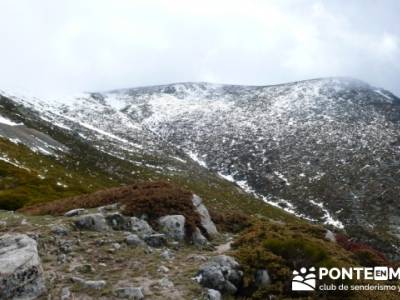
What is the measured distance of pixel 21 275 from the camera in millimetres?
13930

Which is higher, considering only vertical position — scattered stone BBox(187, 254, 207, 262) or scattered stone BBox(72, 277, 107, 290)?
scattered stone BBox(187, 254, 207, 262)

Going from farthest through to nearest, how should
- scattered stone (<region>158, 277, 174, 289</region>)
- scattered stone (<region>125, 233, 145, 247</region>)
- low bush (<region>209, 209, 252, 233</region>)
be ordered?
low bush (<region>209, 209, 252, 233</region>) < scattered stone (<region>125, 233, 145, 247</region>) < scattered stone (<region>158, 277, 174, 289</region>)

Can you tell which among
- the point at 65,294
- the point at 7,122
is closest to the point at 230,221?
the point at 65,294

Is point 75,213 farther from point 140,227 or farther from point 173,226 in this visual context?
point 173,226

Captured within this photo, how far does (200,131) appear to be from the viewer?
147125 millimetres

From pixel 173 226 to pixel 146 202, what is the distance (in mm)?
1940

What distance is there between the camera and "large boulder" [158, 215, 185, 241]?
68.1ft

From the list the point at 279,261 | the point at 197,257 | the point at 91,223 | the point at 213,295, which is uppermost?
the point at 91,223

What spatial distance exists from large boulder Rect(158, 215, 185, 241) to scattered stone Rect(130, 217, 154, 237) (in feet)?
2.20

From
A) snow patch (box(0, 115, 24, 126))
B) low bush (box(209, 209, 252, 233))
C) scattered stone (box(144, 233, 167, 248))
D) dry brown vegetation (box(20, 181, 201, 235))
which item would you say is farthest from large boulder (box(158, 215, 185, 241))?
snow patch (box(0, 115, 24, 126))

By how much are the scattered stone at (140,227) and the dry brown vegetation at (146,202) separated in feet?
2.33

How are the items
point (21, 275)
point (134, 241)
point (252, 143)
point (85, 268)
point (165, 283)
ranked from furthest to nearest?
1. point (252, 143)
2. point (134, 241)
3. point (85, 268)
4. point (165, 283)
5. point (21, 275)

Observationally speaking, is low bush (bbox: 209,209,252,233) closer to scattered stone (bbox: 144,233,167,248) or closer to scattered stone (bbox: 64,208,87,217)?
scattered stone (bbox: 144,233,167,248)

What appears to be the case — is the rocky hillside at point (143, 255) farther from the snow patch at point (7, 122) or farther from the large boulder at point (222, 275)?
the snow patch at point (7, 122)
